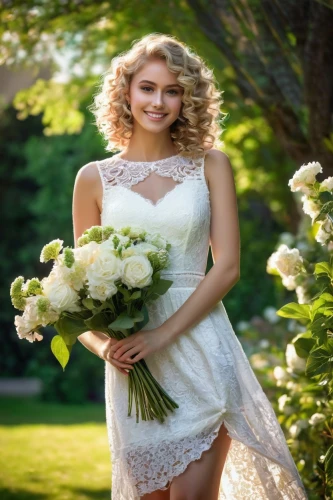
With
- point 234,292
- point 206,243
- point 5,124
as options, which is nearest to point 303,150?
point 206,243

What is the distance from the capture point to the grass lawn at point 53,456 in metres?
6.95

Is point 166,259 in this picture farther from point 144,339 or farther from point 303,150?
point 303,150

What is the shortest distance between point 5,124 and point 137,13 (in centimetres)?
1330

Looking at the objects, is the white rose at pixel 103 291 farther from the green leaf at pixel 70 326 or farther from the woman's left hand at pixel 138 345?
the woman's left hand at pixel 138 345

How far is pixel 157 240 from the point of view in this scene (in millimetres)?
3486

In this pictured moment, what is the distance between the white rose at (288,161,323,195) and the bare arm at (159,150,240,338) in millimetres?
270

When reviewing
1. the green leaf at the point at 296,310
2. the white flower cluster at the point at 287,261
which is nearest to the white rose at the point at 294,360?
the white flower cluster at the point at 287,261

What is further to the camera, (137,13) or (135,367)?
(137,13)

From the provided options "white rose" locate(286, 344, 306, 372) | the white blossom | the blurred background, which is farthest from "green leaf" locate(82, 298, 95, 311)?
the white blossom

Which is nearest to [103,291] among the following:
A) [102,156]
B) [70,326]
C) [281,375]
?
[70,326]

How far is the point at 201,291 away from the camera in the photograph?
355 cm

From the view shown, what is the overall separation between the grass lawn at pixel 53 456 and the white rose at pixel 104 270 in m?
3.69

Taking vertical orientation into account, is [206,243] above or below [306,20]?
below

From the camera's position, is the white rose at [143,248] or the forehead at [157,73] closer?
the white rose at [143,248]
